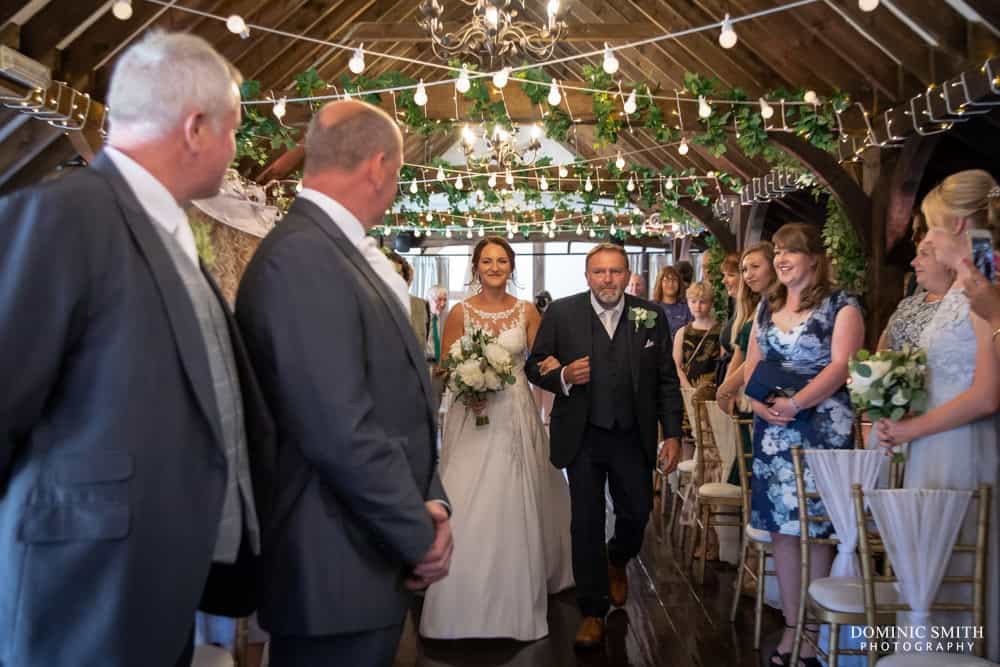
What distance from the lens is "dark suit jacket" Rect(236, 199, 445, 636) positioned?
1824 mm

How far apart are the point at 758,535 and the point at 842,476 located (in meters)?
0.93

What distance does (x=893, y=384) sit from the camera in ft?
10.0

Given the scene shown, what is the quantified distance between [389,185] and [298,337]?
441 millimetres

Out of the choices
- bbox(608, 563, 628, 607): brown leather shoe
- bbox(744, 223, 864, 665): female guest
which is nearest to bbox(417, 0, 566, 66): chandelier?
bbox(744, 223, 864, 665): female guest

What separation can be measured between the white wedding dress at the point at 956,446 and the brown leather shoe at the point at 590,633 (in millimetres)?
1519

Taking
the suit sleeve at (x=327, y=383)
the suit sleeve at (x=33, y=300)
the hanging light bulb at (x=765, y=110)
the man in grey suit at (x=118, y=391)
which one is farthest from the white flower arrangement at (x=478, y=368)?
the hanging light bulb at (x=765, y=110)

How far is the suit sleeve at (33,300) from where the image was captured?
1.36 metres

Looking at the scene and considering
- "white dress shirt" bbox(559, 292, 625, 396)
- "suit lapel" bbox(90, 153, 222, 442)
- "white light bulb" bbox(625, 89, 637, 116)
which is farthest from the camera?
"white light bulb" bbox(625, 89, 637, 116)

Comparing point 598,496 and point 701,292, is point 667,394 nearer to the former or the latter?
point 598,496

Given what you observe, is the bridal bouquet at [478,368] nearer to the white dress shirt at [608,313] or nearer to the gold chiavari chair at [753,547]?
the white dress shirt at [608,313]

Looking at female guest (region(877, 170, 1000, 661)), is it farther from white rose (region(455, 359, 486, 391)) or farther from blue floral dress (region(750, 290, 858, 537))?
white rose (region(455, 359, 486, 391))

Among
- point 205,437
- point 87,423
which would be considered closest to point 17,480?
point 87,423

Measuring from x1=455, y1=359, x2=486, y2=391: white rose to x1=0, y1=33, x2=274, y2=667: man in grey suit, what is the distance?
253 centimetres

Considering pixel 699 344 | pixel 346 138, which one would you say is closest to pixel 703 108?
pixel 699 344
